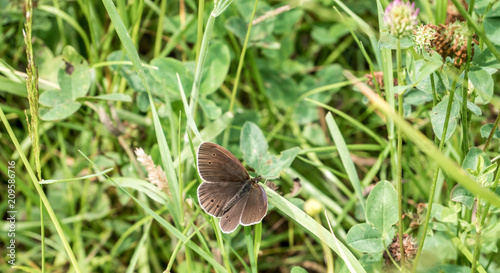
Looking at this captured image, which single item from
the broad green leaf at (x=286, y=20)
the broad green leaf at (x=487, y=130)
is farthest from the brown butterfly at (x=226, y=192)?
the broad green leaf at (x=286, y=20)

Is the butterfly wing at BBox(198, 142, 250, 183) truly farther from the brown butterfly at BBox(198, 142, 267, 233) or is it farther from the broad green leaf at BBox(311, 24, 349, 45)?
the broad green leaf at BBox(311, 24, 349, 45)

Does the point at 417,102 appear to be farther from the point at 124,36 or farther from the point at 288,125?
the point at 124,36

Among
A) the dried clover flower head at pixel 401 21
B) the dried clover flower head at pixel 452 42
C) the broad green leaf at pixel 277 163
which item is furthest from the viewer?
the broad green leaf at pixel 277 163

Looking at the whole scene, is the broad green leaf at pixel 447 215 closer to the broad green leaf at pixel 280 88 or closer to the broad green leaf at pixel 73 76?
the broad green leaf at pixel 280 88

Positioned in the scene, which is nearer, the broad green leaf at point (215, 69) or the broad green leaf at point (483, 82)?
the broad green leaf at point (483, 82)

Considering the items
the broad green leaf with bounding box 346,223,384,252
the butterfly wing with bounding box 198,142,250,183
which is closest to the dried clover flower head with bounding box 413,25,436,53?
the broad green leaf with bounding box 346,223,384,252

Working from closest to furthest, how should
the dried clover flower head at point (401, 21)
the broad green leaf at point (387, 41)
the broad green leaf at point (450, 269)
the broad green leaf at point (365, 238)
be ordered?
1. the dried clover flower head at point (401, 21)
2. the broad green leaf at point (387, 41)
3. the broad green leaf at point (365, 238)
4. the broad green leaf at point (450, 269)

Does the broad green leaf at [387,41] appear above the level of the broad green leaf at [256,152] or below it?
above
